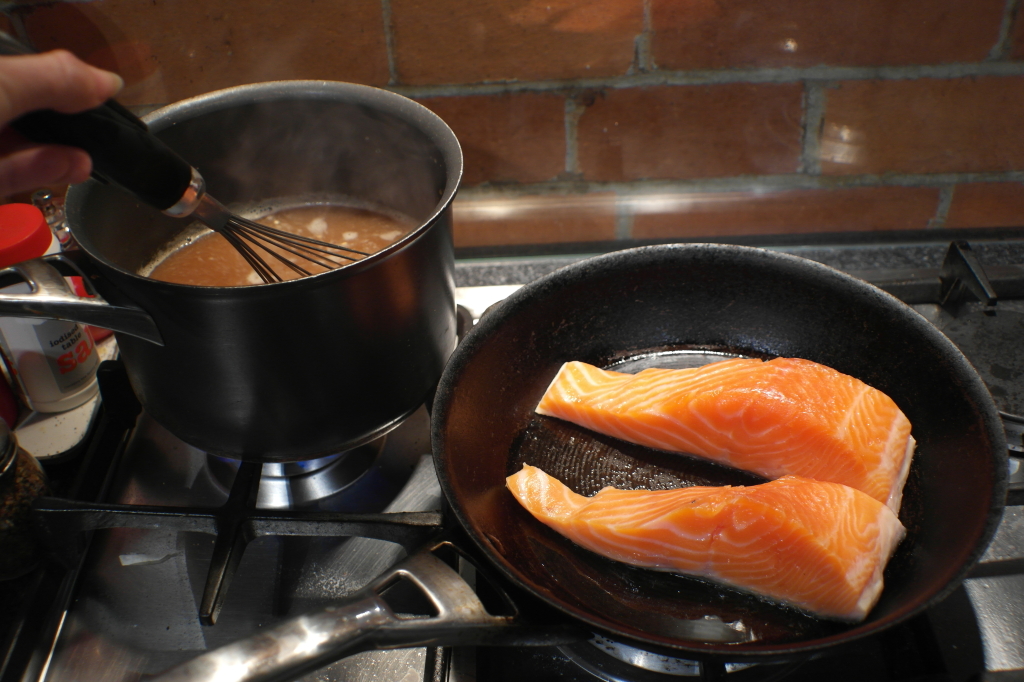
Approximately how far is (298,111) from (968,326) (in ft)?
3.48

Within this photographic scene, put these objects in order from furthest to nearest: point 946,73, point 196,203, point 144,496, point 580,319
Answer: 1. point 946,73
2. point 580,319
3. point 144,496
4. point 196,203

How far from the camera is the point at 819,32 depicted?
1.21 m

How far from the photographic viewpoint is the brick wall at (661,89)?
46.6 inches

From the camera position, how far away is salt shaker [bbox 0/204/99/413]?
99cm

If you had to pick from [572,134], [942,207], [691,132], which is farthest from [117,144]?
[942,207]

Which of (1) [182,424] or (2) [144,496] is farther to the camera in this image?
(2) [144,496]

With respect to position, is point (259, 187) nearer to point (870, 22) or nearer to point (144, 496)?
point (144, 496)

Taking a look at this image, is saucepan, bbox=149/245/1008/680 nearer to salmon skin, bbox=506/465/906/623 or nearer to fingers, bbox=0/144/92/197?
salmon skin, bbox=506/465/906/623

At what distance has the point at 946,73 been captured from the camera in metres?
1.25

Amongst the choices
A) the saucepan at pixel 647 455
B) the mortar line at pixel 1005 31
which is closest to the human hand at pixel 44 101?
the saucepan at pixel 647 455

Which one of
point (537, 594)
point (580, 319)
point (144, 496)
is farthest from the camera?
point (580, 319)

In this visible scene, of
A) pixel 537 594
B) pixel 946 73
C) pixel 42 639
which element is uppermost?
pixel 946 73

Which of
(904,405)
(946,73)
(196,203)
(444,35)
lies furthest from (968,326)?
Answer: (196,203)

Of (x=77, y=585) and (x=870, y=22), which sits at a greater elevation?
A: (x=870, y=22)
